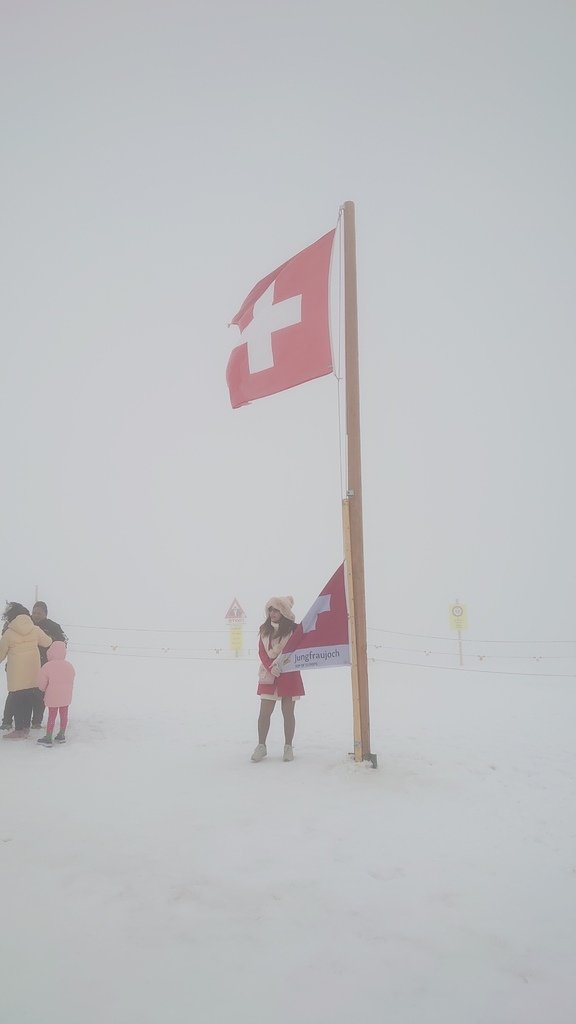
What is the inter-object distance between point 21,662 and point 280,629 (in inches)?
157

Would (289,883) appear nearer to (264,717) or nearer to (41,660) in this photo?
(264,717)

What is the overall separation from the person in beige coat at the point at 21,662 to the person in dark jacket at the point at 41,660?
0.38ft

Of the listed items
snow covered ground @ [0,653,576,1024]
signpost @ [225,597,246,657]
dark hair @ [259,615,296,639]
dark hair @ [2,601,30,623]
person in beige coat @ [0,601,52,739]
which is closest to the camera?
snow covered ground @ [0,653,576,1024]

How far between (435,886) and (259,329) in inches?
262

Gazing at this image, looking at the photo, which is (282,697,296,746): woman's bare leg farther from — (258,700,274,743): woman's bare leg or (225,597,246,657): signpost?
(225,597,246,657): signpost

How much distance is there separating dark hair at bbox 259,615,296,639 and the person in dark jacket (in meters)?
3.52

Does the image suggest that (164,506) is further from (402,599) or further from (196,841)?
(196,841)

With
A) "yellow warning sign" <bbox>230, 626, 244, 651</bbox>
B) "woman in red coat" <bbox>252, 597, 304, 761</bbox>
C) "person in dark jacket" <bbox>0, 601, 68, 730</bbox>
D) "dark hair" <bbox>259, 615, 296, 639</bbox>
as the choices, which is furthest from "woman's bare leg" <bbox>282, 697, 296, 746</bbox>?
"yellow warning sign" <bbox>230, 626, 244, 651</bbox>

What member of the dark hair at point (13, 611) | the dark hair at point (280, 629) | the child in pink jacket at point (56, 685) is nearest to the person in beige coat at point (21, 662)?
the dark hair at point (13, 611)

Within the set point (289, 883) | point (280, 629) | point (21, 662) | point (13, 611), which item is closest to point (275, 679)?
point (280, 629)

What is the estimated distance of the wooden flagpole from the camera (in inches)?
237

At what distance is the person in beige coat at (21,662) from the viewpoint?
24.7 ft

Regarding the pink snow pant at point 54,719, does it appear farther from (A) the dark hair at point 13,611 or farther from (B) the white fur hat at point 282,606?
(B) the white fur hat at point 282,606

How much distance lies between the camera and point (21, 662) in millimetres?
7555
